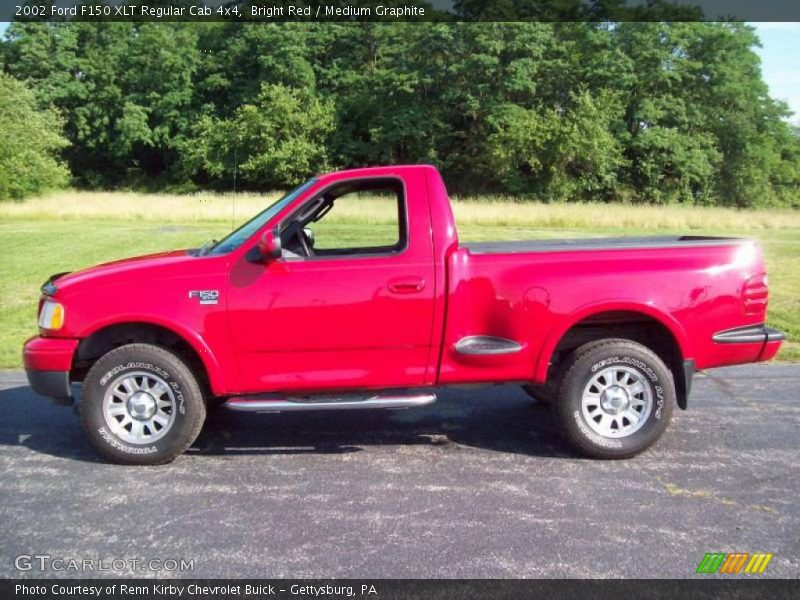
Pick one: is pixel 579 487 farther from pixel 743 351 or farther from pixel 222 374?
pixel 222 374

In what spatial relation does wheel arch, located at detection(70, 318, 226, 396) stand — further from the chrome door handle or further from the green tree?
the green tree

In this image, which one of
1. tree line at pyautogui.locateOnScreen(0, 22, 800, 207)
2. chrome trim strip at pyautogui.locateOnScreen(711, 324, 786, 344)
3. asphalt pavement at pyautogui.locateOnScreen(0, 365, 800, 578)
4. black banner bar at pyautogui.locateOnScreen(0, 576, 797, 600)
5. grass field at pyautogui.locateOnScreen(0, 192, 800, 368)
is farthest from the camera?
tree line at pyautogui.locateOnScreen(0, 22, 800, 207)

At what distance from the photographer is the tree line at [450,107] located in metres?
47.6

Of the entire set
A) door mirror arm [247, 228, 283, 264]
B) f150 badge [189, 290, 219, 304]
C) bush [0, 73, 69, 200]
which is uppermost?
bush [0, 73, 69, 200]

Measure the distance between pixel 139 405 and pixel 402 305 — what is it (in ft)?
5.96

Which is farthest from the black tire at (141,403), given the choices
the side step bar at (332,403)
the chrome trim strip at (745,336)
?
the chrome trim strip at (745,336)

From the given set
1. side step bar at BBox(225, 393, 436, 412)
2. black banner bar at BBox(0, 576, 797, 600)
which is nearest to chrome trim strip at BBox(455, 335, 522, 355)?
side step bar at BBox(225, 393, 436, 412)

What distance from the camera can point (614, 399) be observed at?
15.8 feet

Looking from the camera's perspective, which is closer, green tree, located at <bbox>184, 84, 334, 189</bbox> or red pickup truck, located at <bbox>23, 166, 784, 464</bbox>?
red pickup truck, located at <bbox>23, 166, 784, 464</bbox>

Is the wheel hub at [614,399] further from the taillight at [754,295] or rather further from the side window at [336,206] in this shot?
the side window at [336,206]

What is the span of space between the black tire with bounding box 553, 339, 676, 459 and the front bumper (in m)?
3.18

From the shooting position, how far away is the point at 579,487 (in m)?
4.34

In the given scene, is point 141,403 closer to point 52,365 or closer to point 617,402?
point 52,365

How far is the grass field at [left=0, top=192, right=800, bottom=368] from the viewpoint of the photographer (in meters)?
10.7
